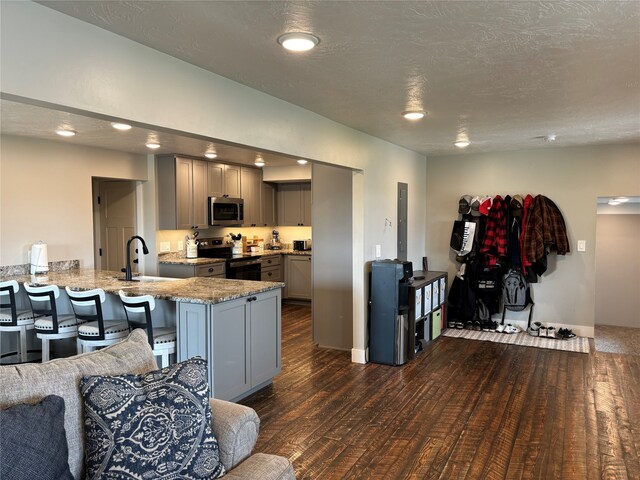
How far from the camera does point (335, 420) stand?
3.62 m

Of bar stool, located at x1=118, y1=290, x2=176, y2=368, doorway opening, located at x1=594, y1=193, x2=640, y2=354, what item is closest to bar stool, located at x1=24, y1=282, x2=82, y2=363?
bar stool, located at x1=118, y1=290, x2=176, y2=368

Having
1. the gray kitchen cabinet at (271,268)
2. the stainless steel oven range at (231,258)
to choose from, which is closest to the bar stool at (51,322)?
the stainless steel oven range at (231,258)

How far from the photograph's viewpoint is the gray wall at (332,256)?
5250 mm

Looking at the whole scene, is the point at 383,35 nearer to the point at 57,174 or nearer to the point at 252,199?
the point at 57,174

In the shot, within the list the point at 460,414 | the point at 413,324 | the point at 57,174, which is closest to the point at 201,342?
the point at 460,414

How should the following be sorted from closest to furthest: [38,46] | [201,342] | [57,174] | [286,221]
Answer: [38,46], [201,342], [57,174], [286,221]

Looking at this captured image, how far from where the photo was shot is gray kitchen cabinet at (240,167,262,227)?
7.90 meters

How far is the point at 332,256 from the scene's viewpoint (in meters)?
5.36

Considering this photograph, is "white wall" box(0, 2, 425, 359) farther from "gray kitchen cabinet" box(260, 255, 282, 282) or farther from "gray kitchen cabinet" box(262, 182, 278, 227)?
"gray kitchen cabinet" box(262, 182, 278, 227)

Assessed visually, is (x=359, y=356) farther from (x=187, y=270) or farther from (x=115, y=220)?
(x=115, y=220)

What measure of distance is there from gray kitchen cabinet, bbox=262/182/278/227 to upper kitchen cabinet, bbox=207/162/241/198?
2.27ft

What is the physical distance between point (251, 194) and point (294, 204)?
0.89 meters

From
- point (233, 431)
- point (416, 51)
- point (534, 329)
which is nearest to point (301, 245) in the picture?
point (534, 329)

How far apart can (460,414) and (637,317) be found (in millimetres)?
5492
